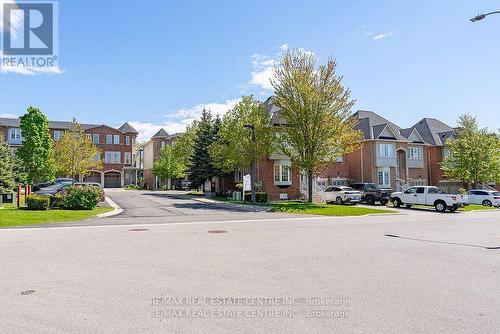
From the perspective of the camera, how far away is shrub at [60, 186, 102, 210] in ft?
78.7

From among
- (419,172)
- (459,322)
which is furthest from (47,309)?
(419,172)

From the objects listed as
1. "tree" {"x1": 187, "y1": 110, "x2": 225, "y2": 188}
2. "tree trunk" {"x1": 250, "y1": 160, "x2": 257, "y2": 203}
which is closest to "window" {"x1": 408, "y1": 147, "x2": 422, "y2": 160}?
"tree trunk" {"x1": 250, "y1": 160, "x2": 257, "y2": 203}

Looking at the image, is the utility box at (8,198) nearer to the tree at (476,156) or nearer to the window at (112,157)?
the window at (112,157)

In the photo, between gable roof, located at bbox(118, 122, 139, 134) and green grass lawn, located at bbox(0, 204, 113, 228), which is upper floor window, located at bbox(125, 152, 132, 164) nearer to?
gable roof, located at bbox(118, 122, 139, 134)

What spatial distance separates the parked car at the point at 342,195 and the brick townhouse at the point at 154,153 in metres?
41.5

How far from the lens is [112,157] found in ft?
230

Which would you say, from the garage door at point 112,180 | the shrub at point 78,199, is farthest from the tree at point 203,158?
the garage door at point 112,180

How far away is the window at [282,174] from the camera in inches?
1502

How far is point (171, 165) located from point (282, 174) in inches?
1165

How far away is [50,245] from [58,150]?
37.2 meters

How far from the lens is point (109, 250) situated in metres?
10.9

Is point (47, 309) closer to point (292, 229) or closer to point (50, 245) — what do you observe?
point (50, 245)

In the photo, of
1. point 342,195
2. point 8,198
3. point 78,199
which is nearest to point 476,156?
point 342,195

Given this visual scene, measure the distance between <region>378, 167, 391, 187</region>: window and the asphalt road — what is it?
106 ft
